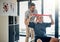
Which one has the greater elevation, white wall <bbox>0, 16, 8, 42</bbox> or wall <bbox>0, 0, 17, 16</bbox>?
wall <bbox>0, 0, 17, 16</bbox>

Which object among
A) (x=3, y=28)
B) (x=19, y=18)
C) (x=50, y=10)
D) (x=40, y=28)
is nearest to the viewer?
(x=40, y=28)

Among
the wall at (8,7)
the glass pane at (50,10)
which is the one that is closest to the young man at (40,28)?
the glass pane at (50,10)

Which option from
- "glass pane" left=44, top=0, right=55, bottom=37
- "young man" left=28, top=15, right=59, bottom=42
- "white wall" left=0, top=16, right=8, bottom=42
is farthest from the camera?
"white wall" left=0, top=16, right=8, bottom=42

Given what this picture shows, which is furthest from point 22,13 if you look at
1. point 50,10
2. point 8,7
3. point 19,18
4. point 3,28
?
point 50,10

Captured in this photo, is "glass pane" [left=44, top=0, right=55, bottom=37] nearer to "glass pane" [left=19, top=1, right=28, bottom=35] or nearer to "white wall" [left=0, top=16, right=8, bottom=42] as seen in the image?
"glass pane" [left=19, top=1, right=28, bottom=35]

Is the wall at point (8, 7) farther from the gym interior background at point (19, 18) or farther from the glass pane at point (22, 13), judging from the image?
the glass pane at point (22, 13)

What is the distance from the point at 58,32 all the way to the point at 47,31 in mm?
417

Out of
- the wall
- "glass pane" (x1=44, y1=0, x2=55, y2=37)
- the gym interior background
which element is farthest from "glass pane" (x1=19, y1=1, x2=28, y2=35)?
"glass pane" (x1=44, y1=0, x2=55, y2=37)

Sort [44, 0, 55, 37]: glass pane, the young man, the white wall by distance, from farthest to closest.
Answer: the white wall → [44, 0, 55, 37]: glass pane → the young man

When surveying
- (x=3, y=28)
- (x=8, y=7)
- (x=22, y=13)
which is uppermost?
(x=8, y=7)

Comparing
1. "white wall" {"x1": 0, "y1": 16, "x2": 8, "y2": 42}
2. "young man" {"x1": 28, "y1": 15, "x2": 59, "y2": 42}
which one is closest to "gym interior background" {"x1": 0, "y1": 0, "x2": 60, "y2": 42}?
"white wall" {"x1": 0, "y1": 16, "x2": 8, "y2": 42}

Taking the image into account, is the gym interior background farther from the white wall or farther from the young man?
the young man

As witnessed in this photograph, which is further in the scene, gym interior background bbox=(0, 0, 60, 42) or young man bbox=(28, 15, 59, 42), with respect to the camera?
gym interior background bbox=(0, 0, 60, 42)

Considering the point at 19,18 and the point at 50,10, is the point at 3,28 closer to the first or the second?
the point at 19,18
